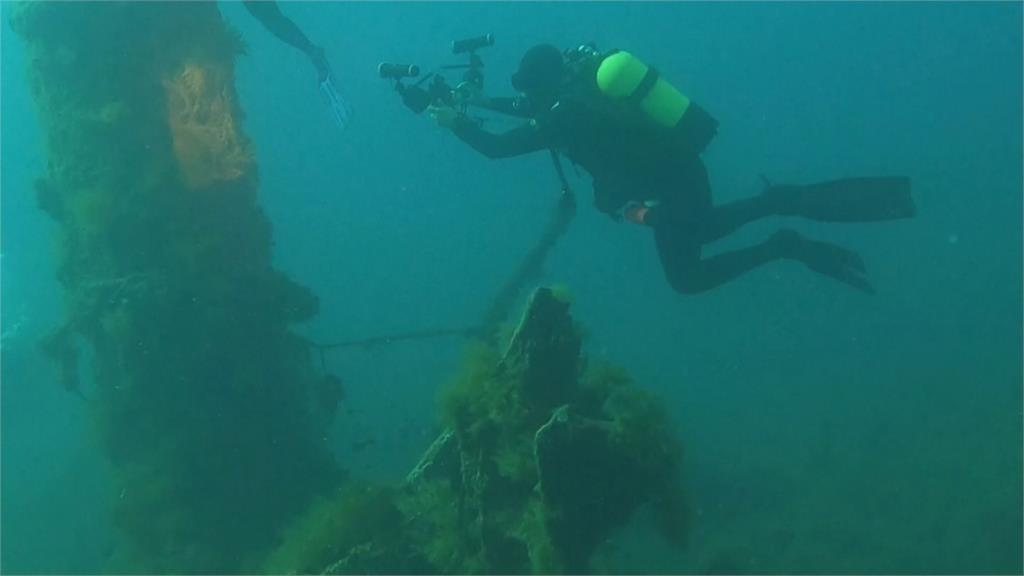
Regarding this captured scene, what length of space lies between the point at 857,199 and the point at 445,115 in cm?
413

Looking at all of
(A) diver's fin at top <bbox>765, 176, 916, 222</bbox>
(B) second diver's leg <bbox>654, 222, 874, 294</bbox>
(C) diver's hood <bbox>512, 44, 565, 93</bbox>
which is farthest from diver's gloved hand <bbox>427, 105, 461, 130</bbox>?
(A) diver's fin at top <bbox>765, 176, 916, 222</bbox>

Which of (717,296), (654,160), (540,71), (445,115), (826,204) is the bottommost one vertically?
(717,296)

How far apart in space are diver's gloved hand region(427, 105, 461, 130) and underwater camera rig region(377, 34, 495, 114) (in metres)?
0.12

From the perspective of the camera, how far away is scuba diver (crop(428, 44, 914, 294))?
24.2 ft

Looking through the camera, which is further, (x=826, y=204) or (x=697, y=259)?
(x=697, y=259)

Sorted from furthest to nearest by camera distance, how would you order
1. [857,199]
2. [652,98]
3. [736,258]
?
[736,258] → [857,199] → [652,98]

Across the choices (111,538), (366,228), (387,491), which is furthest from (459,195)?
(387,491)

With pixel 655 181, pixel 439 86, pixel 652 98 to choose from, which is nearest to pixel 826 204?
pixel 655 181

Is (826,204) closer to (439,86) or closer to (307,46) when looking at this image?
(439,86)

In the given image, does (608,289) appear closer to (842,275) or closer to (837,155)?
(842,275)

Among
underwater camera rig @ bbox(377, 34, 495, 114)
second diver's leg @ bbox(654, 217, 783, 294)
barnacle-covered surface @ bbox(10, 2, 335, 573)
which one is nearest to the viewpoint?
underwater camera rig @ bbox(377, 34, 495, 114)

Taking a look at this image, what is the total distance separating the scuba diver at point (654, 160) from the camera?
7.38 metres

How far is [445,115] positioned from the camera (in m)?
7.82

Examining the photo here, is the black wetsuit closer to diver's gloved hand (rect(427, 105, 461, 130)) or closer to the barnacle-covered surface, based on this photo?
diver's gloved hand (rect(427, 105, 461, 130))
